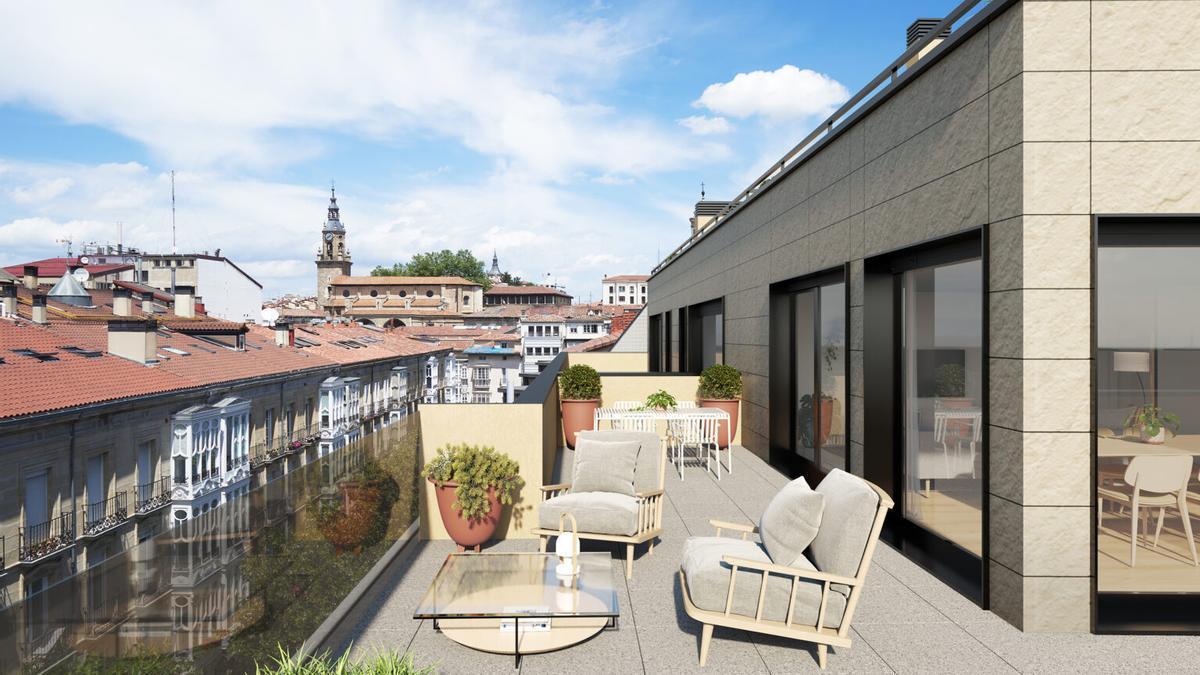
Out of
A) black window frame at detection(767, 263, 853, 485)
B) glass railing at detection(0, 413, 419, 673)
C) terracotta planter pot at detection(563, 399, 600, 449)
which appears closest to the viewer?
glass railing at detection(0, 413, 419, 673)

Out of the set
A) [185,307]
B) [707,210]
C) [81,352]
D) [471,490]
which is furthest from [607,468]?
[185,307]

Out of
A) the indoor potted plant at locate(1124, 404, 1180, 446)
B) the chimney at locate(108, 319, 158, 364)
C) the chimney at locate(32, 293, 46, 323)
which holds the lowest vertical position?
the indoor potted plant at locate(1124, 404, 1180, 446)

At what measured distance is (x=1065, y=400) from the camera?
3.91 m

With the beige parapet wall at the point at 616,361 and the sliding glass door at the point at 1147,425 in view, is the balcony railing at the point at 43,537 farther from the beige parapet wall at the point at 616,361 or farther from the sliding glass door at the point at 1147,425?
the sliding glass door at the point at 1147,425

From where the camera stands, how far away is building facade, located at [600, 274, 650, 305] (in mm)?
129625

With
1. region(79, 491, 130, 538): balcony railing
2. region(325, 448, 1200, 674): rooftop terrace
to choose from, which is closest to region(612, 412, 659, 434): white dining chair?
region(325, 448, 1200, 674): rooftop terrace

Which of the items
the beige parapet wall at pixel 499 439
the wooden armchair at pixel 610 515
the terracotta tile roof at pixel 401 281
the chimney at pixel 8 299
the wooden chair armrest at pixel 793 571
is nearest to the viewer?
the wooden chair armrest at pixel 793 571

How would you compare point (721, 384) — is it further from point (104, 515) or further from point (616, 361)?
point (104, 515)

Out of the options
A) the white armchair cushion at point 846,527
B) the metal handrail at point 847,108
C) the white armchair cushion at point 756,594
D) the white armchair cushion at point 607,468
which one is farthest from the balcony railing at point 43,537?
the white armchair cushion at point 846,527

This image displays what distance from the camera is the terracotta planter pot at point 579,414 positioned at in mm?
10438

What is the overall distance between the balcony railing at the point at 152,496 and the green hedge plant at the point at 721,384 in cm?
1637

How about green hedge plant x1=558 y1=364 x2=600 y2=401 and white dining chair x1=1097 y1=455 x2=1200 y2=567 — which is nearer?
white dining chair x1=1097 y1=455 x2=1200 y2=567

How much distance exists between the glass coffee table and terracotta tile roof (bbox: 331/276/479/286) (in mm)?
100601

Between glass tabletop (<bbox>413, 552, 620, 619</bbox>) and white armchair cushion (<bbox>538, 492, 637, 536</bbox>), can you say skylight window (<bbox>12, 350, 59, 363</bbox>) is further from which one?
glass tabletop (<bbox>413, 552, 620, 619</bbox>)
